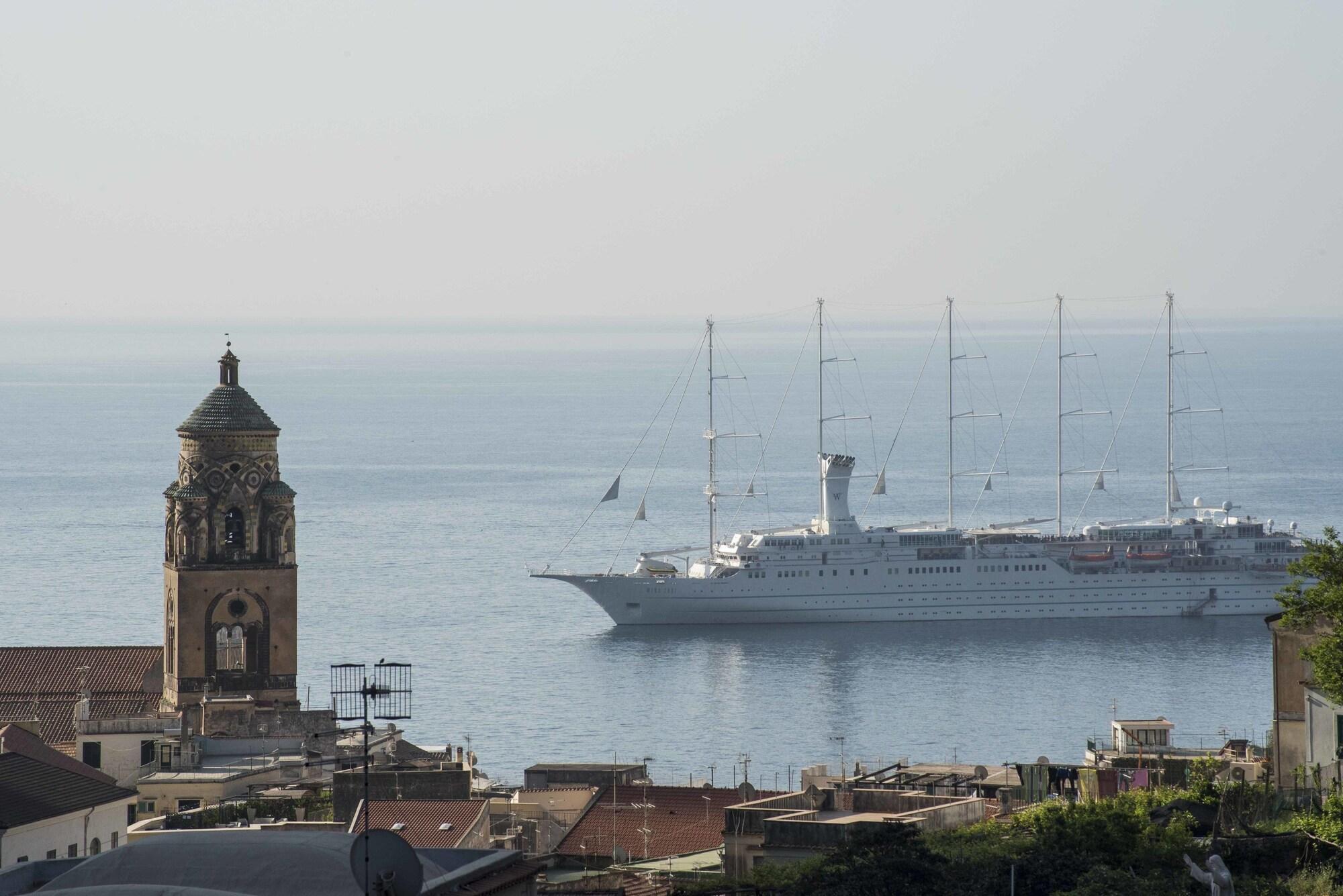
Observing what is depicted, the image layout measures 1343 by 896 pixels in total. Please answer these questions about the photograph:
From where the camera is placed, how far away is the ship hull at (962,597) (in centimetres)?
8412

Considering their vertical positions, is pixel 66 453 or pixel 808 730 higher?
pixel 66 453

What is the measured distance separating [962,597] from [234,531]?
169ft

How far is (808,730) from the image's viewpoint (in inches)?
2240

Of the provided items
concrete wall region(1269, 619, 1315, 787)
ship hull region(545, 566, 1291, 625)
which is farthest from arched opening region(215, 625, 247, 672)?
ship hull region(545, 566, 1291, 625)

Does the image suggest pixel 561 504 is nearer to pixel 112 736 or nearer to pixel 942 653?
pixel 942 653

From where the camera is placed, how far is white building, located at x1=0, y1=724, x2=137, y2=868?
18.4 meters

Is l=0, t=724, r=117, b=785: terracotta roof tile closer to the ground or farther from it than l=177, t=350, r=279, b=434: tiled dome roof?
closer to the ground

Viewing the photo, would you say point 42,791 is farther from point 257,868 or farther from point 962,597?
point 962,597

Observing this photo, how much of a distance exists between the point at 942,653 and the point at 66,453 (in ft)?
275

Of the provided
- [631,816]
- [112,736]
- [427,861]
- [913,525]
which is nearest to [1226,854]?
[427,861]

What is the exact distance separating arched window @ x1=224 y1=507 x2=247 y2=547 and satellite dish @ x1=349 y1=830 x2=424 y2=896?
24769 mm

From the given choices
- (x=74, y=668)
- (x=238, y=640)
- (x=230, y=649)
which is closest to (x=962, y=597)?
(x=238, y=640)

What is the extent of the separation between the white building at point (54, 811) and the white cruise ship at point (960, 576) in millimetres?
62424

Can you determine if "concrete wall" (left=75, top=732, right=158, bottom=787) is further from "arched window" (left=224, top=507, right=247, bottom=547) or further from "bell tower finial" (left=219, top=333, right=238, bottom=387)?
"bell tower finial" (left=219, top=333, right=238, bottom=387)
